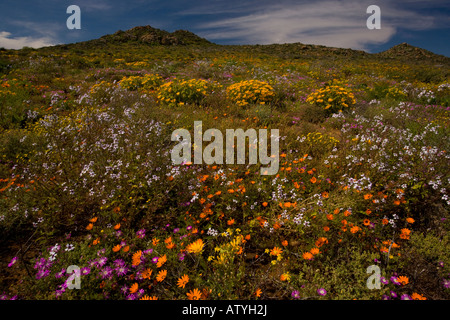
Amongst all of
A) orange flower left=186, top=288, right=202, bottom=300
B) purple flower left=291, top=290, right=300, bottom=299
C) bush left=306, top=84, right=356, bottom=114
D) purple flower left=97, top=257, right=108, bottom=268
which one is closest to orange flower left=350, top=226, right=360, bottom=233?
purple flower left=291, top=290, right=300, bottom=299

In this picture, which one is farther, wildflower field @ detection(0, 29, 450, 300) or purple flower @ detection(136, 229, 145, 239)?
purple flower @ detection(136, 229, 145, 239)

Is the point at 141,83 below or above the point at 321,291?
above

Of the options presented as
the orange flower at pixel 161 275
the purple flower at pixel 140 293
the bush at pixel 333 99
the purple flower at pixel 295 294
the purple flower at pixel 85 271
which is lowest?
the purple flower at pixel 140 293

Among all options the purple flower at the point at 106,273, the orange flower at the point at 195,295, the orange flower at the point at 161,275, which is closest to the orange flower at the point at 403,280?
the orange flower at the point at 195,295

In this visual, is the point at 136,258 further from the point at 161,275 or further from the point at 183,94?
the point at 183,94

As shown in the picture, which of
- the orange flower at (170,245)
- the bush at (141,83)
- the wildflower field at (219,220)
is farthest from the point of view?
the bush at (141,83)

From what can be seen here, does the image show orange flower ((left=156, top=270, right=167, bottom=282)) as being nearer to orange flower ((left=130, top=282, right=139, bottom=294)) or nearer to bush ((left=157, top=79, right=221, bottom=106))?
orange flower ((left=130, top=282, right=139, bottom=294))

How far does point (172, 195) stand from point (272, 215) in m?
1.60

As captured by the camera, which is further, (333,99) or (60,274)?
(333,99)

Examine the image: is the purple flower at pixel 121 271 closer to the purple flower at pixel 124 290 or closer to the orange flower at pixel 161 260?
the purple flower at pixel 124 290

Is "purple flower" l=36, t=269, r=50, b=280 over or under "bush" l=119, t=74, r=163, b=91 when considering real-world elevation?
under

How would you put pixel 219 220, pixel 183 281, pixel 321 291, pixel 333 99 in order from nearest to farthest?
pixel 321 291 → pixel 183 281 → pixel 219 220 → pixel 333 99

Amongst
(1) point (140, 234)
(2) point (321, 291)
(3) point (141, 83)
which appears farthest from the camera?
(3) point (141, 83)

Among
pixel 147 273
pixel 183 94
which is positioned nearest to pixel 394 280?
pixel 147 273
